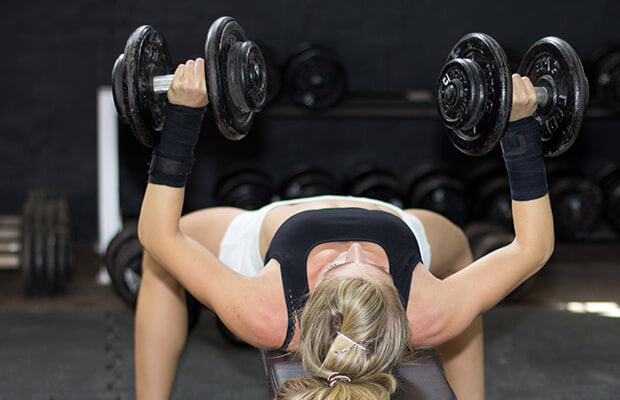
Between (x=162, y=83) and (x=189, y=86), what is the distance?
162mm

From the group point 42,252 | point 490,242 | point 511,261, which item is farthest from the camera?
point 42,252

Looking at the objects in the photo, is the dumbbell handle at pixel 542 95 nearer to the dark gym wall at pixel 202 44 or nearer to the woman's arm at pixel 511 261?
the woman's arm at pixel 511 261

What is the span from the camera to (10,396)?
2.01 m

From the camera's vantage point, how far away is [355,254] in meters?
1.30

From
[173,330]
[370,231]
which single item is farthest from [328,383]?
[173,330]

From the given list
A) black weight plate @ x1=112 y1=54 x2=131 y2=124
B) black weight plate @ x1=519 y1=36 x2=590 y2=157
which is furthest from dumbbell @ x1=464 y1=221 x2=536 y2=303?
black weight plate @ x1=112 y1=54 x2=131 y2=124

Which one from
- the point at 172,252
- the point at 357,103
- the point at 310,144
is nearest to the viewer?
the point at 172,252

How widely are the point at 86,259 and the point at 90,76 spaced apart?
105 centimetres

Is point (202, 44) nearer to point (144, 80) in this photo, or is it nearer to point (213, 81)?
point (144, 80)

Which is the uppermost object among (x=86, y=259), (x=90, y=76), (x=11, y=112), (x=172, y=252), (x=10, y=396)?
(x=172, y=252)

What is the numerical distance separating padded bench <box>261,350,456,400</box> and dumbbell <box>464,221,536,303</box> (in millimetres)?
1368

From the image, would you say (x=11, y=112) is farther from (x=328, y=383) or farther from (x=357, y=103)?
(x=328, y=383)

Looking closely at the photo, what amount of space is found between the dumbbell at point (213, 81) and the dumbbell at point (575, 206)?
2.21m

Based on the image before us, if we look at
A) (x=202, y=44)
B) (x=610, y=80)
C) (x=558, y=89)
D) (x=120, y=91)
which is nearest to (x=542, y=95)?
(x=558, y=89)
